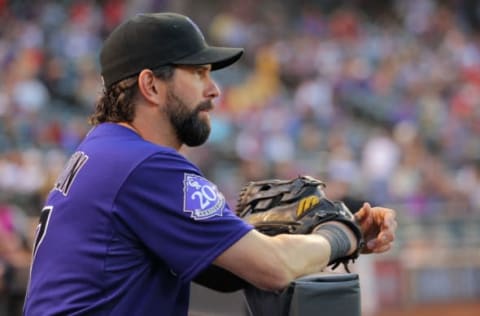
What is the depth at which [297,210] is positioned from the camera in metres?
2.95

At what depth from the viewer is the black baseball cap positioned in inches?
114

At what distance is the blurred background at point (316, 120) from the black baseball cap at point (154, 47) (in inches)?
128

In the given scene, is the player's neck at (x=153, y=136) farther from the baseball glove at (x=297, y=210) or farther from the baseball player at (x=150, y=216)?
the baseball glove at (x=297, y=210)

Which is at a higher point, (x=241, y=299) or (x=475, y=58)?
(x=475, y=58)

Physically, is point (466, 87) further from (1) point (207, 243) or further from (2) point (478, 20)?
(1) point (207, 243)

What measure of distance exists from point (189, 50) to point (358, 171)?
32.0 feet

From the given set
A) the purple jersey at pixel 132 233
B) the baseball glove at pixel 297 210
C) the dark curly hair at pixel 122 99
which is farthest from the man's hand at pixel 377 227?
the dark curly hair at pixel 122 99

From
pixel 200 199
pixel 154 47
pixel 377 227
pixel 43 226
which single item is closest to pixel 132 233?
pixel 200 199

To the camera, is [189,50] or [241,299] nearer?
[189,50]

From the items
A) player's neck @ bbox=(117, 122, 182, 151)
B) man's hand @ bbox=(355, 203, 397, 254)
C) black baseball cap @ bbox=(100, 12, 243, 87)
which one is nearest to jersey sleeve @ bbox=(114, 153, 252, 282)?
player's neck @ bbox=(117, 122, 182, 151)

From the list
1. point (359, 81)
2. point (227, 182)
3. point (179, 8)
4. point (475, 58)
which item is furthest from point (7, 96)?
point (475, 58)

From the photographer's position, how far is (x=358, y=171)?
1252cm

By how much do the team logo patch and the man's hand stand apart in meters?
0.57

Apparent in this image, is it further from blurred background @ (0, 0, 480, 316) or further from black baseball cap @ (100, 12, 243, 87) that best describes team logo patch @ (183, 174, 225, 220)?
blurred background @ (0, 0, 480, 316)
